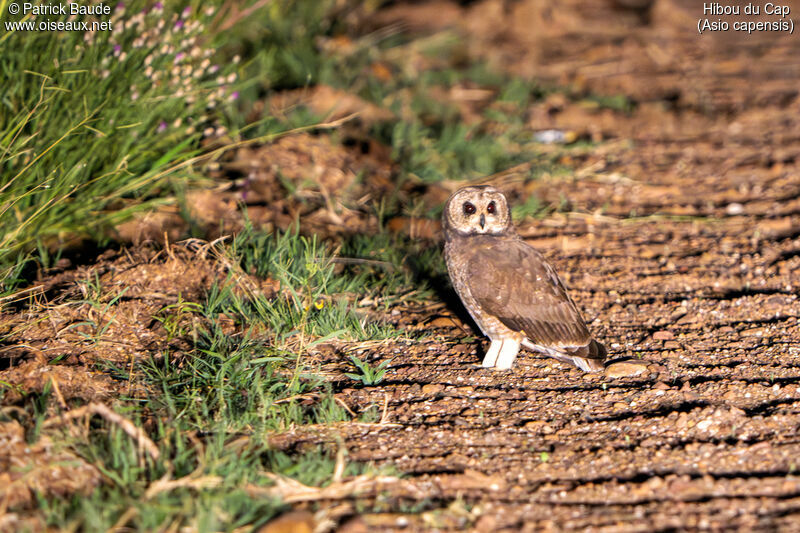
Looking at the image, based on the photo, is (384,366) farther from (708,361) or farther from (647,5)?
(647,5)

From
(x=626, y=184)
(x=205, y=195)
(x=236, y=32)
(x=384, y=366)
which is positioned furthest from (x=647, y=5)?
(x=384, y=366)

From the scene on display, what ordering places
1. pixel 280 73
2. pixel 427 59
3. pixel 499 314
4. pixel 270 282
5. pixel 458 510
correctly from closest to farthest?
1. pixel 458 510
2. pixel 499 314
3. pixel 270 282
4. pixel 280 73
5. pixel 427 59

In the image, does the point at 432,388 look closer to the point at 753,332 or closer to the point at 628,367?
the point at 628,367

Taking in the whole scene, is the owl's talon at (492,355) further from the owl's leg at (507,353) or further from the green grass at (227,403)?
the green grass at (227,403)

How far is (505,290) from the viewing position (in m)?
4.07

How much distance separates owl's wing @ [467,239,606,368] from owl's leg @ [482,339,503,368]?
137mm

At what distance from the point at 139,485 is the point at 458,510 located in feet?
3.57

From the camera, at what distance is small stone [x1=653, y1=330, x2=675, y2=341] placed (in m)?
4.35

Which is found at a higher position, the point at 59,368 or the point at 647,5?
the point at 647,5

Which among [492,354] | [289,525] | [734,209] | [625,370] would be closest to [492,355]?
[492,354]

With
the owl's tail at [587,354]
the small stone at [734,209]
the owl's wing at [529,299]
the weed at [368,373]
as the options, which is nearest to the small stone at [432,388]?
the weed at [368,373]

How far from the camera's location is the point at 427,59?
884 cm

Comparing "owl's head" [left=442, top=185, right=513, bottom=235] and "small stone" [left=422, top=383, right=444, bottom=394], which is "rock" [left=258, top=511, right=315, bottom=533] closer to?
"small stone" [left=422, top=383, right=444, bottom=394]

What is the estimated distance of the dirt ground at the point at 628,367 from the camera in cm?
303
